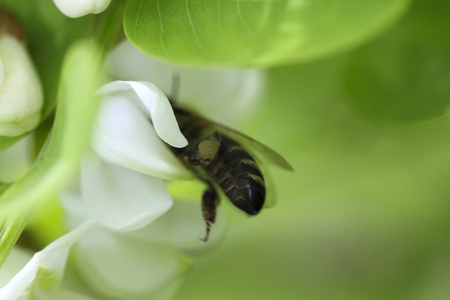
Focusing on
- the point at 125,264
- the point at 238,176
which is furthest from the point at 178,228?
the point at 238,176

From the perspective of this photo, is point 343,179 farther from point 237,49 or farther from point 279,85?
point 237,49

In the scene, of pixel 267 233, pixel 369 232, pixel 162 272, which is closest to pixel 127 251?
pixel 162 272

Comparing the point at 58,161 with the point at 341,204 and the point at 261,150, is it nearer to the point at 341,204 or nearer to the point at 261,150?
the point at 261,150

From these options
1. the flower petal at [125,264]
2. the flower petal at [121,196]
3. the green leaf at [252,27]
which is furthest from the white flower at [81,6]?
the flower petal at [125,264]

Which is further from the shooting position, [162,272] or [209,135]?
[162,272]

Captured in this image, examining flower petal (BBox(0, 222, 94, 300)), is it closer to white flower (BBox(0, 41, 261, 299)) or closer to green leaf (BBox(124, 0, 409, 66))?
white flower (BBox(0, 41, 261, 299))
